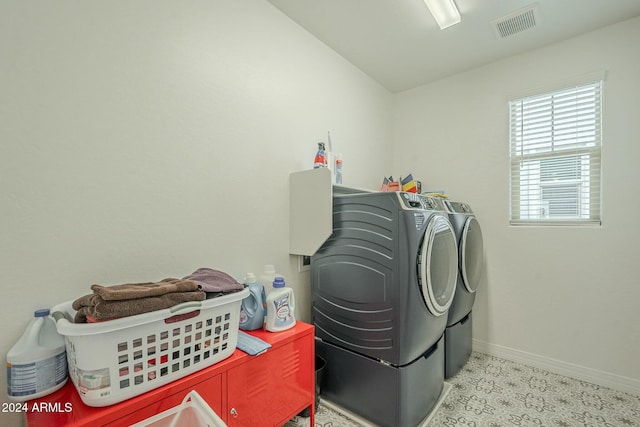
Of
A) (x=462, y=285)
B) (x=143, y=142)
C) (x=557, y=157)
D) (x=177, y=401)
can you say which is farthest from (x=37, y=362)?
(x=557, y=157)

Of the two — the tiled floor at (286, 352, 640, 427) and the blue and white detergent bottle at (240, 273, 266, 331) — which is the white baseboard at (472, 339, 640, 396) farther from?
the blue and white detergent bottle at (240, 273, 266, 331)

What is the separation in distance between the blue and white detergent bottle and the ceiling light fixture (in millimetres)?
2071

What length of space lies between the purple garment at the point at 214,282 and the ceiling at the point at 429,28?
5.84 feet

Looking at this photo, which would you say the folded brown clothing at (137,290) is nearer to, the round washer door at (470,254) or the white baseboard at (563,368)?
the round washer door at (470,254)

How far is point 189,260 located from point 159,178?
0.43 m

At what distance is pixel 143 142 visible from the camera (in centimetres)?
130

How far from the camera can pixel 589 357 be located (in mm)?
2125

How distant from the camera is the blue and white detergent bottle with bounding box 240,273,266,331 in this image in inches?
57.0

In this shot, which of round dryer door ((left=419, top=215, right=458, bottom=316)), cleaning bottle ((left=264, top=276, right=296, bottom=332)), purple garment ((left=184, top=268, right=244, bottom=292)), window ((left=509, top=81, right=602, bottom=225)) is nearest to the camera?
purple garment ((left=184, top=268, right=244, bottom=292))

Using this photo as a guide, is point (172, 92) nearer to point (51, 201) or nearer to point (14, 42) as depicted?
point (14, 42)

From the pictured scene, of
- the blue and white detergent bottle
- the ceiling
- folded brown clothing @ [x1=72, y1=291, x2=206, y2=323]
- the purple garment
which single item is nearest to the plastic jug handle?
the blue and white detergent bottle

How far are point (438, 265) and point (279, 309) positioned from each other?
0.97 m

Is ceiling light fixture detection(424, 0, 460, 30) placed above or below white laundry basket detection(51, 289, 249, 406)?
above

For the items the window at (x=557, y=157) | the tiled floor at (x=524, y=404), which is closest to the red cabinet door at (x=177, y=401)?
the tiled floor at (x=524, y=404)
